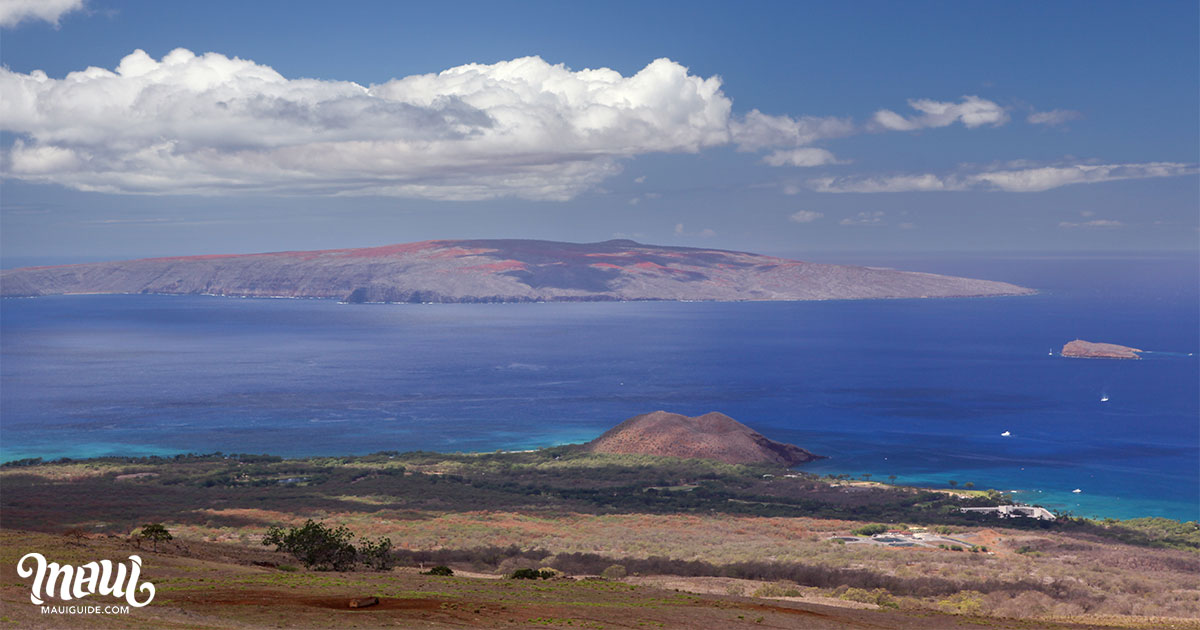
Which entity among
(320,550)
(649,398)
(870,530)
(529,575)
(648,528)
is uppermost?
(649,398)

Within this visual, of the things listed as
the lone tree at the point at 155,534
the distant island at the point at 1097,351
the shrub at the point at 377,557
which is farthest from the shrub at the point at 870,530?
the distant island at the point at 1097,351

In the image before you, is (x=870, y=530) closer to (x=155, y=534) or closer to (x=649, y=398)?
(x=155, y=534)

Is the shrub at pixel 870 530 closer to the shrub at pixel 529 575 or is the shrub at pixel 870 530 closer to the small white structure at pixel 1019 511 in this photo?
the small white structure at pixel 1019 511

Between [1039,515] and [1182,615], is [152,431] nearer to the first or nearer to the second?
[1039,515]

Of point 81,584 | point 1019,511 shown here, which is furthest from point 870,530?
point 81,584

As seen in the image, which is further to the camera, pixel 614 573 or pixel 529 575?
pixel 614 573

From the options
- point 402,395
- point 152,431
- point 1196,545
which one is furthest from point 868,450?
point 152,431

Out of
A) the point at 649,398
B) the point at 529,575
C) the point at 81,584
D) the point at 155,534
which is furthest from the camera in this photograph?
the point at 649,398

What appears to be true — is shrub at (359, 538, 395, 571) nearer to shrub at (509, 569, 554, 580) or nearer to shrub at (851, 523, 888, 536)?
shrub at (509, 569, 554, 580)
